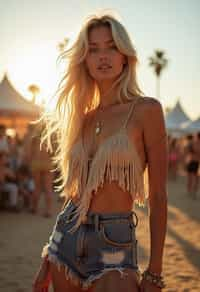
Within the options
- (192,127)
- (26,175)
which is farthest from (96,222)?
→ (192,127)

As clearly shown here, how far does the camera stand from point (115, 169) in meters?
1.78

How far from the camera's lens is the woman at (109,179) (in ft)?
5.60

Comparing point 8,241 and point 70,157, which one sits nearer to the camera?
point 70,157

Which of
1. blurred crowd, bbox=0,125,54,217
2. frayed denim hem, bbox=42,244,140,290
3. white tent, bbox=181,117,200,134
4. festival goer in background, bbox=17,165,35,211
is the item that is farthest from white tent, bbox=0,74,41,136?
frayed denim hem, bbox=42,244,140,290

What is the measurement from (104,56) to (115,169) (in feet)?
1.64

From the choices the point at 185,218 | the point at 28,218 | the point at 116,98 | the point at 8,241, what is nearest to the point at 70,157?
the point at 116,98

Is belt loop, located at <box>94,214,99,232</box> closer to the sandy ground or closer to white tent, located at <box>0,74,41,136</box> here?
the sandy ground

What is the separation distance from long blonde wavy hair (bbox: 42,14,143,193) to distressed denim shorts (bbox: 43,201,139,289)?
34 centimetres

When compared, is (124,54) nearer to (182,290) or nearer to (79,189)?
(79,189)

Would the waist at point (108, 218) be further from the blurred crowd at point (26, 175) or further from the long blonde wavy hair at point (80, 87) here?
the blurred crowd at point (26, 175)

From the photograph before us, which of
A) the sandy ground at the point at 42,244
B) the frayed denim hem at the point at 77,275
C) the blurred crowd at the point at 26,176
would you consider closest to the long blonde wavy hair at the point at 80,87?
the frayed denim hem at the point at 77,275

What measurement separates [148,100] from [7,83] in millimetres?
17302

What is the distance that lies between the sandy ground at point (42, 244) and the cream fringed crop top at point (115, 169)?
118 inches

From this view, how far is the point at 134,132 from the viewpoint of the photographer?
1.75 metres
